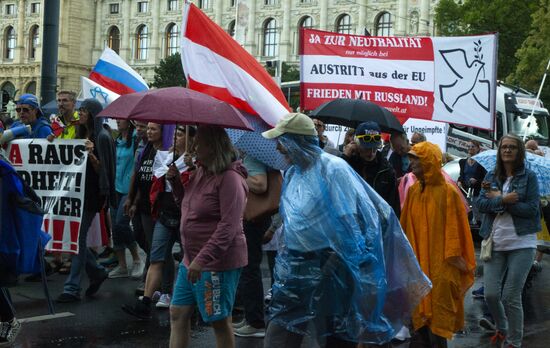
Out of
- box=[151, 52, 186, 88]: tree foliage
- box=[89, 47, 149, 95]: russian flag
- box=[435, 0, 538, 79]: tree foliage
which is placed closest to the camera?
box=[89, 47, 149, 95]: russian flag

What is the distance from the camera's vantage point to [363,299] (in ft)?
15.1

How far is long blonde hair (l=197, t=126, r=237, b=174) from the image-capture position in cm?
491

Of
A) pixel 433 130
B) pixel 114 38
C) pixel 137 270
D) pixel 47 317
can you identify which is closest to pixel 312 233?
pixel 47 317

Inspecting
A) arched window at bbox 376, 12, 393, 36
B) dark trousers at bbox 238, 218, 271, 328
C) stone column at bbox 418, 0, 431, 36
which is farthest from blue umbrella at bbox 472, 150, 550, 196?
arched window at bbox 376, 12, 393, 36

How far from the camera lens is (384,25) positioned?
60312 mm

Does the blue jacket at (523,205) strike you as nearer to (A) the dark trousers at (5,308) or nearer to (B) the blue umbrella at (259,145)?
(B) the blue umbrella at (259,145)

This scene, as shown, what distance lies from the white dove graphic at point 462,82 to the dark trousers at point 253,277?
488 centimetres

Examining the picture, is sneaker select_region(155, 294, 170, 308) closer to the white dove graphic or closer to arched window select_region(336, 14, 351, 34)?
the white dove graphic

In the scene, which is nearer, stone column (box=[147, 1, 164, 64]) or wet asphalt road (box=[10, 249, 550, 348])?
wet asphalt road (box=[10, 249, 550, 348])

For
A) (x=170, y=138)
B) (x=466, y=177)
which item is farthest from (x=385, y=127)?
(x=466, y=177)

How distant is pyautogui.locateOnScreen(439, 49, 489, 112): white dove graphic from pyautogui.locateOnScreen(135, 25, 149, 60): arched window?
63.0 m

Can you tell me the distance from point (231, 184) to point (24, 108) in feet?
14.3

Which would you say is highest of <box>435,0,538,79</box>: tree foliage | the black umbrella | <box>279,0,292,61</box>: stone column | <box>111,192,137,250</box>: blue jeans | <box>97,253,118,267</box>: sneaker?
<box>279,0,292,61</box>: stone column

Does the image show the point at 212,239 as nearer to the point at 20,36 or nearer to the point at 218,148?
the point at 218,148
